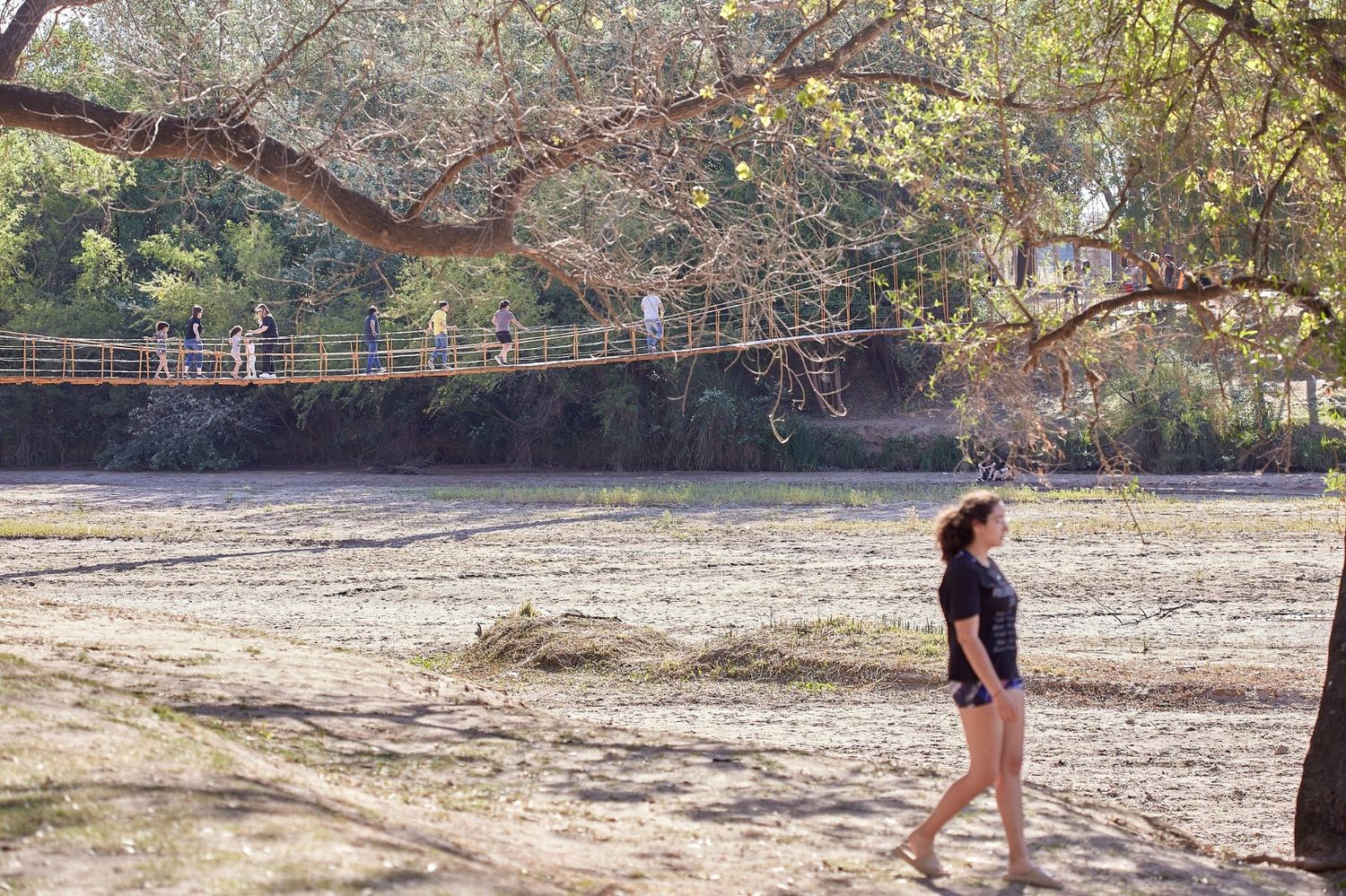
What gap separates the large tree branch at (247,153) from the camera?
1082 centimetres

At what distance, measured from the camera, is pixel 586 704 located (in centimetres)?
1082

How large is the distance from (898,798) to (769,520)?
17.0 metres

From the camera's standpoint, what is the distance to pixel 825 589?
16.9 meters

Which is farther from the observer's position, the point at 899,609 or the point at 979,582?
the point at 899,609

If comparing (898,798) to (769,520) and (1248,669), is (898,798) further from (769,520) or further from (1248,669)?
(769,520)

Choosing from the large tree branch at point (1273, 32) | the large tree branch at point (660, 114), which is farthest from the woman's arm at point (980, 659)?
the large tree branch at point (660, 114)

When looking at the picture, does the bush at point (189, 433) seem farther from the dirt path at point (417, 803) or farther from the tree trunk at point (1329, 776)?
the tree trunk at point (1329, 776)

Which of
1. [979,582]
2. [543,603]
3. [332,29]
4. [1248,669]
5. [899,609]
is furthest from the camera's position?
[543,603]

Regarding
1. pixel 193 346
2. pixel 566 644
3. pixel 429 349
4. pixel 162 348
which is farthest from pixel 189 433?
pixel 566 644

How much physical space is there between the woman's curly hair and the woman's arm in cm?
30

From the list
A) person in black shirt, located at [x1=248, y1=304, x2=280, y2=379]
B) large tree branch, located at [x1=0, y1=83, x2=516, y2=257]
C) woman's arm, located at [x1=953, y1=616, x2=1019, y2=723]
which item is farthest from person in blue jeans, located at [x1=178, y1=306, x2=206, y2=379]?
woman's arm, located at [x1=953, y1=616, x2=1019, y2=723]

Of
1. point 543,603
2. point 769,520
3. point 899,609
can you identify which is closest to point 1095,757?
point 899,609

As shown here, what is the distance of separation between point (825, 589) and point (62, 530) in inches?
518

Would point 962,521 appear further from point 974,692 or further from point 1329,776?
point 1329,776
